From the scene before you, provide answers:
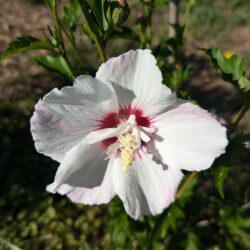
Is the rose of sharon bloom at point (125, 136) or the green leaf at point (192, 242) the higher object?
the rose of sharon bloom at point (125, 136)

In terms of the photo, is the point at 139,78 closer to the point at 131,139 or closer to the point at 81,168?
the point at 131,139

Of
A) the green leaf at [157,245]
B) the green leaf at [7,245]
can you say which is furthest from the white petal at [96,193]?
the green leaf at [7,245]

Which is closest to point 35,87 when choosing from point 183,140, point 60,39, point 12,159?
point 12,159

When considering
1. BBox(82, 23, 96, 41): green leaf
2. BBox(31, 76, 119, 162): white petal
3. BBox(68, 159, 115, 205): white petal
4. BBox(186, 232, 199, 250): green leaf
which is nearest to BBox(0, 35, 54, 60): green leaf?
BBox(82, 23, 96, 41): green leaf

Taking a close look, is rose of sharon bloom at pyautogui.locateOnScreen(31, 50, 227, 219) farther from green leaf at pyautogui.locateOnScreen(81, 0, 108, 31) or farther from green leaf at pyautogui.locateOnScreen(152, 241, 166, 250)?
green leaf at pyautogui.locateOnScreen(152, 241, 166, 250)

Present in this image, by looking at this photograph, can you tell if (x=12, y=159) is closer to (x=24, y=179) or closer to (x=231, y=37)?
(x=24, y=179)

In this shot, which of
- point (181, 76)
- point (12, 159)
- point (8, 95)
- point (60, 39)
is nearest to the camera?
point (60, 39)

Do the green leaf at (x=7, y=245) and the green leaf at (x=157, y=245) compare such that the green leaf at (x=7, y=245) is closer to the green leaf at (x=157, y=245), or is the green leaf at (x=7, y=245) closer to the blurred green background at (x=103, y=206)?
the blurred green background at (x=103, y=206)
